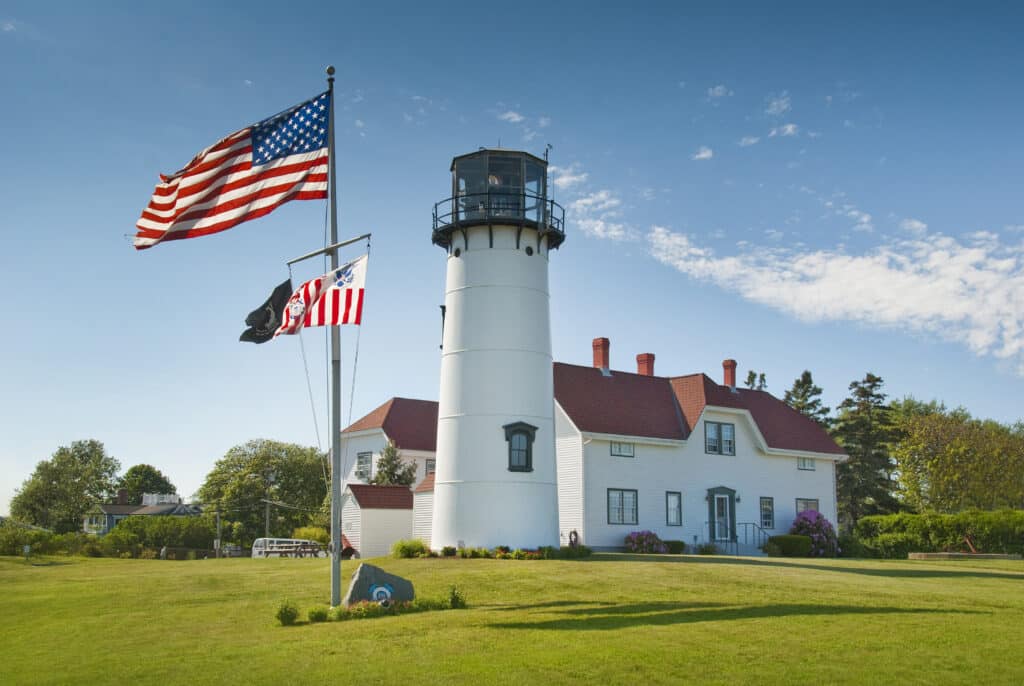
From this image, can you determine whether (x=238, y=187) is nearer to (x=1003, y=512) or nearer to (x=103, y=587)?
(x=103, y=587)

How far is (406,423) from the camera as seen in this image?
44.5 m

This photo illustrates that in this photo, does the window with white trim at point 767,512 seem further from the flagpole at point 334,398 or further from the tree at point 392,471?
the flagpole at point 334,398

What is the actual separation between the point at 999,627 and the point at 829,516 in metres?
28.5

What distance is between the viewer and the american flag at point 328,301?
579 inches

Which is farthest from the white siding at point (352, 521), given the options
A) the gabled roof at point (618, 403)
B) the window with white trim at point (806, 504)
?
the window with white trim at point (806, 504)

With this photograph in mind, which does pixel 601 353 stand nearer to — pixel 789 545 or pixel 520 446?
pixel 789 545

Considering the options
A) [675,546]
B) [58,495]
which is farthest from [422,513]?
[58,495]

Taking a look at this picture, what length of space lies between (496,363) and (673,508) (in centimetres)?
1190

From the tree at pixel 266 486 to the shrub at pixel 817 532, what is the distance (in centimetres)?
2868

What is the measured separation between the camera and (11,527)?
3550 centimetres

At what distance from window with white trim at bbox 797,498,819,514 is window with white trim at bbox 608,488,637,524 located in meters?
9.47

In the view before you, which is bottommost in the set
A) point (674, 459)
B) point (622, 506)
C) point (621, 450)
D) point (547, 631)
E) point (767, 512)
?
point (547, 631)

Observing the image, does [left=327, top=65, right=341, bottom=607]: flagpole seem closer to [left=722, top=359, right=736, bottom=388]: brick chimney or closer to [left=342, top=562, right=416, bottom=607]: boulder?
[left=342, top=562, right=416, bottom=607]: boulder

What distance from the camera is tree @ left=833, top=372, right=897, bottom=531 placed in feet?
178
